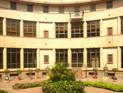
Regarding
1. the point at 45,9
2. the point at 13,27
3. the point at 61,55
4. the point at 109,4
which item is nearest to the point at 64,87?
the point at 61,55

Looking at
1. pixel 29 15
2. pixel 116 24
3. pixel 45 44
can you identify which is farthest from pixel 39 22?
pixel 116 24

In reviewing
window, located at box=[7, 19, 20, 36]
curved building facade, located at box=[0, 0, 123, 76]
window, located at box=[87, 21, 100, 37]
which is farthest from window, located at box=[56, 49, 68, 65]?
window, located at box=[7, 19, 20, 36]

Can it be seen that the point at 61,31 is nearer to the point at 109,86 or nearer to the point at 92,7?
the point at 92,7

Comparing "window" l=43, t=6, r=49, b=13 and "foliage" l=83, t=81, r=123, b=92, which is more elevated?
"window" l=43, t=6, r=49, b=13

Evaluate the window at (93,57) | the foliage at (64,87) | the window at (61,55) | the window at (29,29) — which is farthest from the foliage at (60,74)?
the window at (29,29)

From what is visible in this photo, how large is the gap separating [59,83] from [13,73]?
54.8 ft

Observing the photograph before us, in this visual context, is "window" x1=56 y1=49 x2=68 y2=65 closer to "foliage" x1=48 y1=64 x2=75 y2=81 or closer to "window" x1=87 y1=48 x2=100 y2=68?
"window" x1=87 y1=48 x2=100 y2=68

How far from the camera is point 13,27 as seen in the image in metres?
28.2

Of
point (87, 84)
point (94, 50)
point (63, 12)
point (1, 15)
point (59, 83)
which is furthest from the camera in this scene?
point (63, 12)

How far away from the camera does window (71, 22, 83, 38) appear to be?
30.5 m

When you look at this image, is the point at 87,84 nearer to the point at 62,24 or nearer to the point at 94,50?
the point at 94,50

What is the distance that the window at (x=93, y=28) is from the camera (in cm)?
2917

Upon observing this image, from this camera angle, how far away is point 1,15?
26.6m

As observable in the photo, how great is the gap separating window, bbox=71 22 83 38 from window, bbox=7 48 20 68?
42.0 ft
